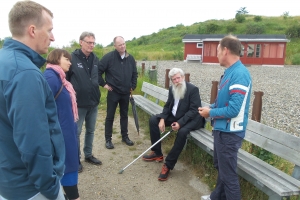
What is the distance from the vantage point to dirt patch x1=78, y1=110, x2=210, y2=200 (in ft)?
12.0

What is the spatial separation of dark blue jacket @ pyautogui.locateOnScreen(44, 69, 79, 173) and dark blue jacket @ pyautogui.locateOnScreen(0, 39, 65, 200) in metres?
0.87

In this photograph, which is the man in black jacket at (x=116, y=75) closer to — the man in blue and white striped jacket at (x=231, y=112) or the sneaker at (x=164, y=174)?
the sneaker at (x=164, y=174)

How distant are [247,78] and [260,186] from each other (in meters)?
1.18

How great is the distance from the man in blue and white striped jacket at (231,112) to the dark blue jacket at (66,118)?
1456mm

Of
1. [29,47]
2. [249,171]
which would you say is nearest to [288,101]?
[249,171]

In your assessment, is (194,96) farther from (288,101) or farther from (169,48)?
(169,48)

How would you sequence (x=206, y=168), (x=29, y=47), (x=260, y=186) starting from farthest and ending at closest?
(x=206, y=168) < (x=260, y=186) < (x=29, y=47)

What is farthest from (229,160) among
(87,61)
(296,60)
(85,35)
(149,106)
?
(296,60)

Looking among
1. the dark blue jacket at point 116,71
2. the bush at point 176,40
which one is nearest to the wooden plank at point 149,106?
the dark blue jacket at point 116,71

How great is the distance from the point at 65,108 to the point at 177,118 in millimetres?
2357

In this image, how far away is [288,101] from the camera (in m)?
9.88

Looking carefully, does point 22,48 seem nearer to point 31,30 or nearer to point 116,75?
point 31,30

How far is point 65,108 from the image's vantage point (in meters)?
2.50

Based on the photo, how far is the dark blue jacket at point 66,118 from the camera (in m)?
2.48
